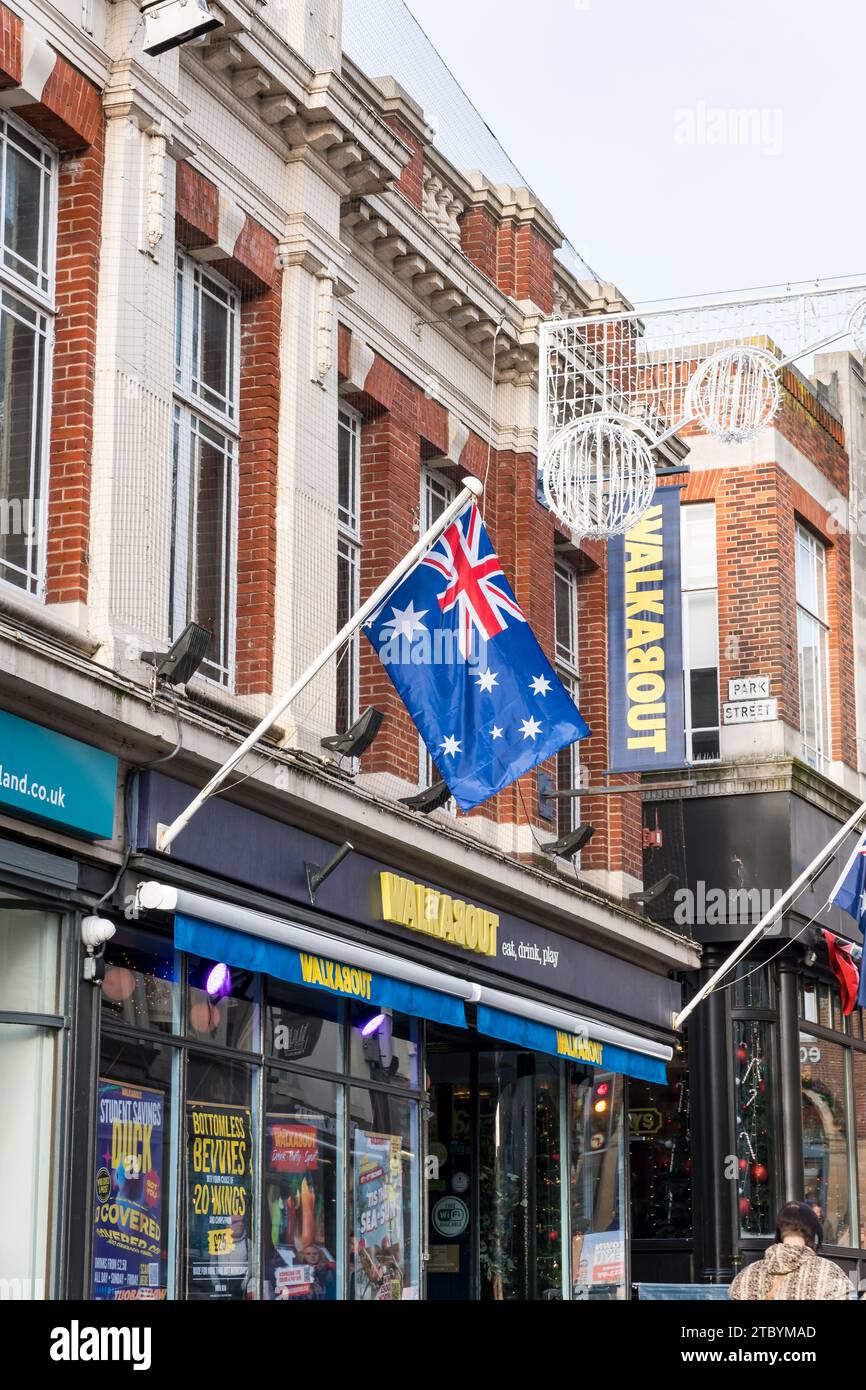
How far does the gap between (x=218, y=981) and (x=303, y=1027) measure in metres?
1.29

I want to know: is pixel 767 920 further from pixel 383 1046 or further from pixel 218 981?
pixel 218 981

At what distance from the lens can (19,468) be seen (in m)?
12.0

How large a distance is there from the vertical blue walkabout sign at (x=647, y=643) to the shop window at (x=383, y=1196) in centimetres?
462

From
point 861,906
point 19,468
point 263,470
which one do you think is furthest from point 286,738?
point 861,906

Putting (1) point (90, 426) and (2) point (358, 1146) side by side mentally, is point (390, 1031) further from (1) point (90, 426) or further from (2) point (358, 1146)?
(1) point (90, 426)

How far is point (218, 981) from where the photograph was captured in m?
13.2

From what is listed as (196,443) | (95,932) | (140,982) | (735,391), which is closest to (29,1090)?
(95,932)

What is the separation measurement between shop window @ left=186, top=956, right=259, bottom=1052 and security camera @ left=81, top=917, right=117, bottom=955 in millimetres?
1409

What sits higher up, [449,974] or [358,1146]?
[449,974]

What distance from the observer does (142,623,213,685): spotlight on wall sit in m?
12.1

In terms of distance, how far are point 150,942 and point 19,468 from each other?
121 inches

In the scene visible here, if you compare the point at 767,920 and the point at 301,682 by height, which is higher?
the point at 301,682

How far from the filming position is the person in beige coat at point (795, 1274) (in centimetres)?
728

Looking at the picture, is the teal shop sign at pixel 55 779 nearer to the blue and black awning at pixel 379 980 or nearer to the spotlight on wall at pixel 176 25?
the blue and black awning at pixel 379 980
